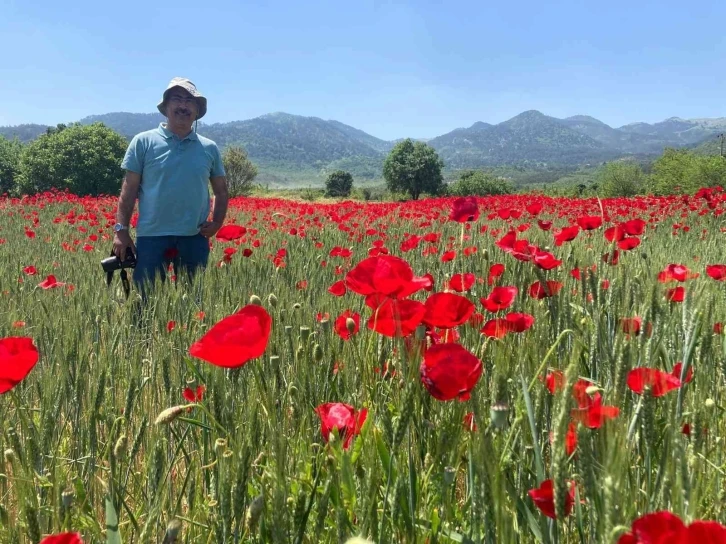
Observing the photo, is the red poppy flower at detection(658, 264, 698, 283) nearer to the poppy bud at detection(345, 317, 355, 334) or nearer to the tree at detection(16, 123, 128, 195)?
the poppy bud at detection(345, 317, 355, 334)

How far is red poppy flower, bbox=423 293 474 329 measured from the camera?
883mm

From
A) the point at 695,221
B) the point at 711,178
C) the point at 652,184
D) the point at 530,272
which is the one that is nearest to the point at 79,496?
the point at 530,272

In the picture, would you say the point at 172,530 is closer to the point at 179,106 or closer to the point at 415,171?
the point at 179,106

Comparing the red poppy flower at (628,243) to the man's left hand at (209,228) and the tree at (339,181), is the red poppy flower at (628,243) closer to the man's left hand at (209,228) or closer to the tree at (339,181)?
the man's left hand at (209,228)

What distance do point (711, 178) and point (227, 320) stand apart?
2302 centimetres

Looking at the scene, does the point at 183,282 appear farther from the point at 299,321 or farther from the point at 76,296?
the point at 299,321

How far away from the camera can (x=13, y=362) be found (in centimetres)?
78

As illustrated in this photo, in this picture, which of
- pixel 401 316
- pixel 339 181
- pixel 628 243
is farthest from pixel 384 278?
pixel 339 181

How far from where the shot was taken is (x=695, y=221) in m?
5.89

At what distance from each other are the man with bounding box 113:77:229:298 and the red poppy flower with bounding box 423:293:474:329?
6.88 ft

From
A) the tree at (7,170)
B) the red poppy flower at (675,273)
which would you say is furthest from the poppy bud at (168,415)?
the tree at (7,170)

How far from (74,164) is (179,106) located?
25.6 meters

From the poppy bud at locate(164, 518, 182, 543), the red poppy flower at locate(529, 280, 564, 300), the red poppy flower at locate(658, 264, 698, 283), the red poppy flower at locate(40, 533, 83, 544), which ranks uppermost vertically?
the red poppy flower at locate(658, 264, 698, 283)

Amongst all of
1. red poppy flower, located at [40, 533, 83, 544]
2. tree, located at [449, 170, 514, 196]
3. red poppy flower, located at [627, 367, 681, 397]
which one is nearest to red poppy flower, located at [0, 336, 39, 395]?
red poppy flower, located at [40, 533, 83, 544]
